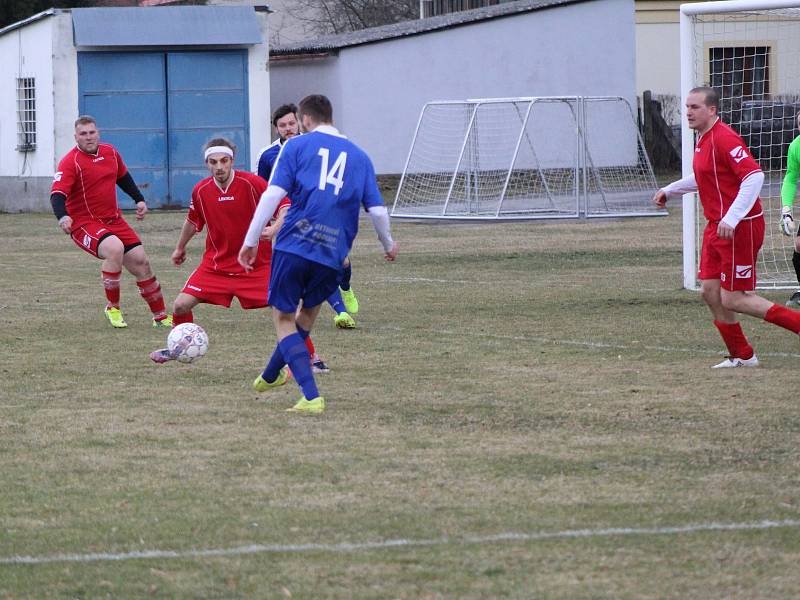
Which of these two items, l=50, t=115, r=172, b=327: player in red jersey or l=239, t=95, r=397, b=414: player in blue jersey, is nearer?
l=239, t=95, r=397, b=414: player in blue jersey

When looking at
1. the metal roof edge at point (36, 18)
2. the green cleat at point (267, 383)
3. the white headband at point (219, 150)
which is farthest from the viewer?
→ the metal roof edge at point (36, 18)

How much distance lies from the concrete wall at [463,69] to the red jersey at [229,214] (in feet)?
78.2

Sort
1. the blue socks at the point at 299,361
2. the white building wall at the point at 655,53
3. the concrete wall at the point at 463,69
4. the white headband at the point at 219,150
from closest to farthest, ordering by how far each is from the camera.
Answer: the blue socks at the point at 299,361 < the white headband at the point at 219,150 < the concrete wall at the point at 463,69 < the white building wall at the point at 655,53

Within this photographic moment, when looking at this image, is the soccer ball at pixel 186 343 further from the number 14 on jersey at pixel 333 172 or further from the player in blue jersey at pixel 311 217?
the number 14 on jersey at pixel 333 172

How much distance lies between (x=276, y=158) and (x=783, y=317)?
11.7 feet

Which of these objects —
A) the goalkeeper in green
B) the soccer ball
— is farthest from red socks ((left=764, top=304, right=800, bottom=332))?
the soccer ball

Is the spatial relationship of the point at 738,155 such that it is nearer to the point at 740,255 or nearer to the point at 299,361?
the point at 740,255

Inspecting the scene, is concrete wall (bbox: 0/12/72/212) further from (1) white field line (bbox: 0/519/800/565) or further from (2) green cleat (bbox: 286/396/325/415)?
(1) white field line (bbox: 0/519/800/565)

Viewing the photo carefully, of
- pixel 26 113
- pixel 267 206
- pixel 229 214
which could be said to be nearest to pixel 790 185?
pixel 229 214

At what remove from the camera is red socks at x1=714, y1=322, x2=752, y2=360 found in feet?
30.7

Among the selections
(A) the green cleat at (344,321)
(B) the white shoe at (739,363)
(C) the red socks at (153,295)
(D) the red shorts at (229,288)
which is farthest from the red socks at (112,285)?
(B) the white shoe at (739,363)

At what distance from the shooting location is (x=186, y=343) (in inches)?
367

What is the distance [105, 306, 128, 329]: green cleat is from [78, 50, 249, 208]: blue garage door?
1833cm

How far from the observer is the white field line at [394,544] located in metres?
5.21
